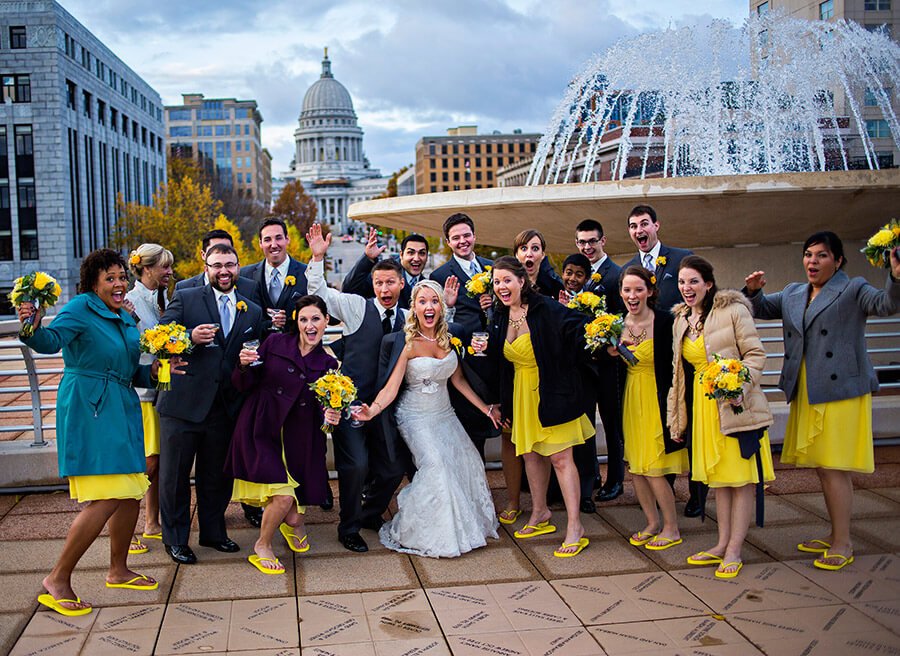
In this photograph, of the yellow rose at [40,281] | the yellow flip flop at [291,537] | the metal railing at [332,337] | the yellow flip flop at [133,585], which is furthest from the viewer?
the metal railing at [332,337]

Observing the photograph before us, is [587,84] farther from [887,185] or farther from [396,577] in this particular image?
[396,577]

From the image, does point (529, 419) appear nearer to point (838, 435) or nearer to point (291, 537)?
point (291, 537)

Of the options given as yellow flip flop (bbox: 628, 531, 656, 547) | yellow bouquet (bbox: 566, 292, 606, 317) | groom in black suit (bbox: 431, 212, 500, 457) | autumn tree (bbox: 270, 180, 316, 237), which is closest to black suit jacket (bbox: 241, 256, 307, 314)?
groom in black suit (bbox: 431, 212, 500, 457)

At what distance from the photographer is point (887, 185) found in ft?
28.2

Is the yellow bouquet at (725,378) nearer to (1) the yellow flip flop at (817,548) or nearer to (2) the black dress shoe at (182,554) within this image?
(1) the yellow flip flop at (817,548)

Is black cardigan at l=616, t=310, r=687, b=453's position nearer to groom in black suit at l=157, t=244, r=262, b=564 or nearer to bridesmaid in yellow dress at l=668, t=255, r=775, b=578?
bridesmaid in yellow dress at l=668, t=255, r=775, b=578

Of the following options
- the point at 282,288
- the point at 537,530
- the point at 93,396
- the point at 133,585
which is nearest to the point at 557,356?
the point at 537,530

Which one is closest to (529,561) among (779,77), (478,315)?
(478,315)

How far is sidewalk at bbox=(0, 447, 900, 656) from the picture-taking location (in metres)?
4.41

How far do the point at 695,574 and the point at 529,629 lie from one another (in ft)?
4.73

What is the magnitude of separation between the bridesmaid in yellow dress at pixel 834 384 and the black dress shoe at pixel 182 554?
4.34 meters

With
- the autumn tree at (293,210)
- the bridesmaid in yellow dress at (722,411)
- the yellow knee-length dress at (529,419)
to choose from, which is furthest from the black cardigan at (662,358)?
the autumn tree at (293,210)

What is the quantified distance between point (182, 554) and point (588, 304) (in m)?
3.40

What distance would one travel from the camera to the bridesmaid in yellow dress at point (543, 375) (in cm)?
589
